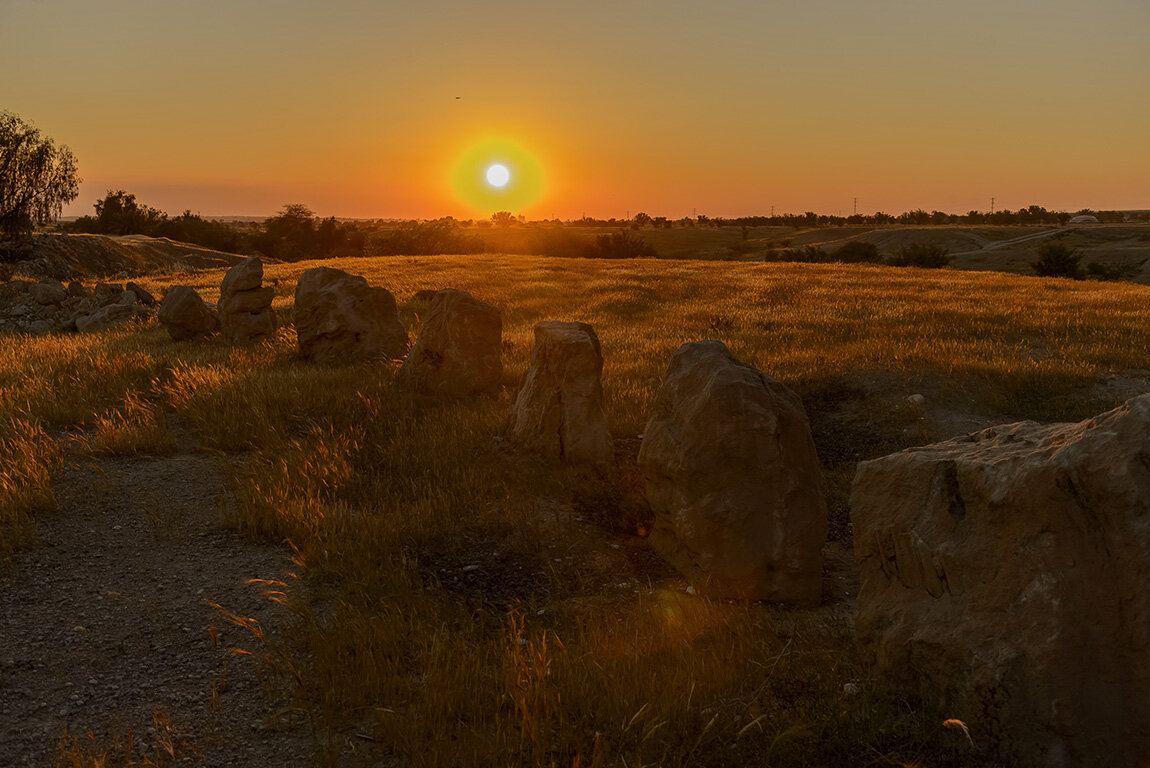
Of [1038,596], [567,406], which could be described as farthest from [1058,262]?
[1038,596]

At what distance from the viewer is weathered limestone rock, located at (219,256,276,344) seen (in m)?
15.7

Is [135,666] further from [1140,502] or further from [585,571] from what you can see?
[1140,502]

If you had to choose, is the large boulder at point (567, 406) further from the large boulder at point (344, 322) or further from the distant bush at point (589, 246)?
the distant bush at point (589, 246)

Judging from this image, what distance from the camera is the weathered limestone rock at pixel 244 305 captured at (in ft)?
51.4

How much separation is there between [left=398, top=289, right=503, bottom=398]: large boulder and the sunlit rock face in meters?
7.59

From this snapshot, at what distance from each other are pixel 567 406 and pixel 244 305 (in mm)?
10233

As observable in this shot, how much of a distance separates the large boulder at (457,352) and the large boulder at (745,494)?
510 centimetres

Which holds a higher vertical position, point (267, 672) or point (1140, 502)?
point (1140, 502)

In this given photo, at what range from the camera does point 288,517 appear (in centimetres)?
690

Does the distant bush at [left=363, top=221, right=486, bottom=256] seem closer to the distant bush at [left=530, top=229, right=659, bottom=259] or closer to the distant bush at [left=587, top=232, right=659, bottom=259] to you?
the distant bush at [left=530, top=229, right=659, bottom=259]

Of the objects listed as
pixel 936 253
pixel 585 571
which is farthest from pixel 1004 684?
pixel 936 253

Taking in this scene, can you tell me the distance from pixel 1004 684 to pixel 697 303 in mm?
20755

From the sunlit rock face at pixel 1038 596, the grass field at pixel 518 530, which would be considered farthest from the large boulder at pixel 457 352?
the sunlit rock face at pixel 1038 596

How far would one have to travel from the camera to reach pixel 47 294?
893 inches
